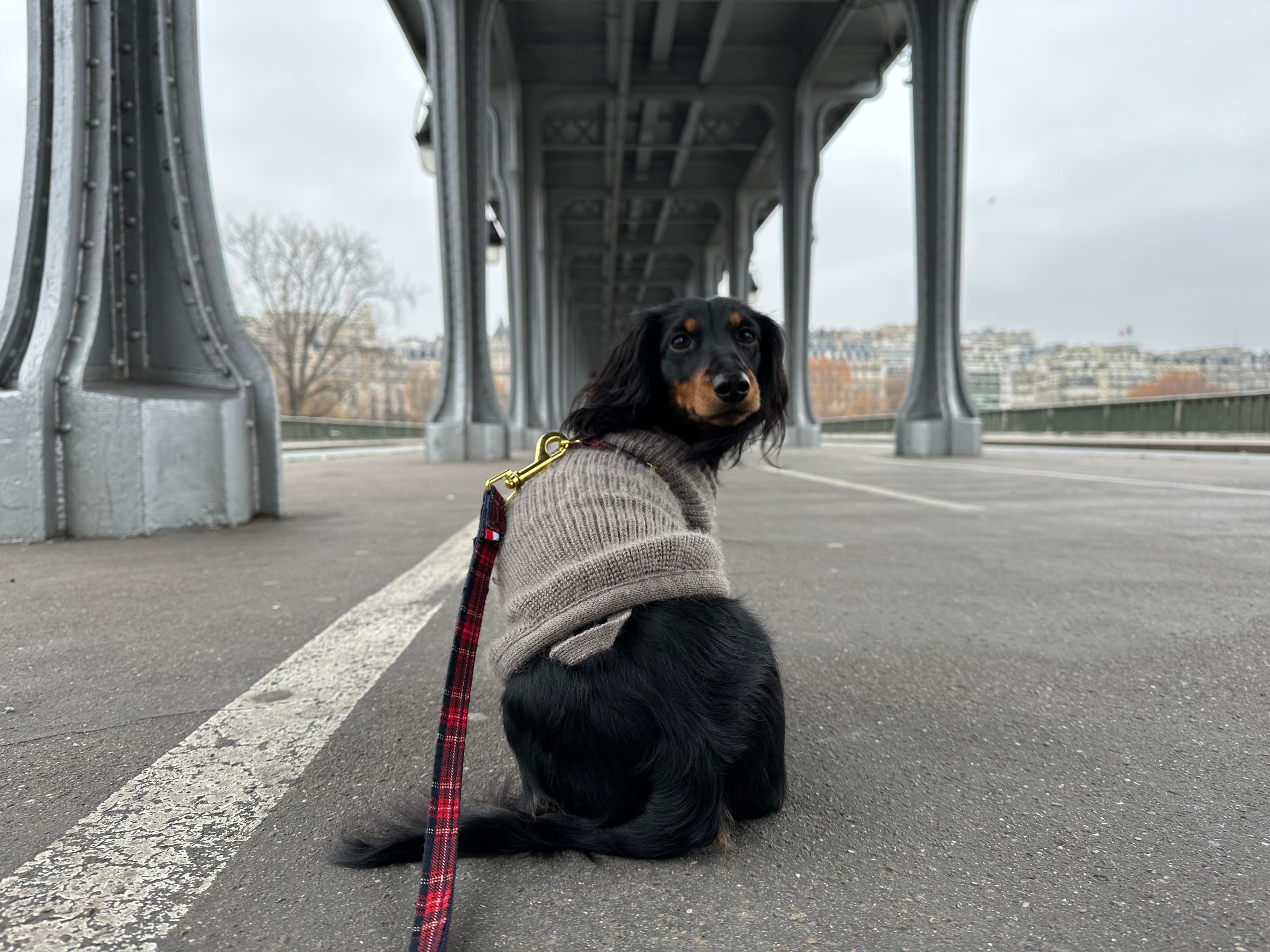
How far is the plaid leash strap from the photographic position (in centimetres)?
112

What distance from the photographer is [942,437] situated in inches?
586

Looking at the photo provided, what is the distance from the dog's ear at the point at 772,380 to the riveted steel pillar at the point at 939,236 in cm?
1351

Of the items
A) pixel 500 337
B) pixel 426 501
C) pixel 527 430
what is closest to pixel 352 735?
pixel 426 501

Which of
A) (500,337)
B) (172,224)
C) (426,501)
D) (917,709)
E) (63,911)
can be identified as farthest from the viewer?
(500,337)

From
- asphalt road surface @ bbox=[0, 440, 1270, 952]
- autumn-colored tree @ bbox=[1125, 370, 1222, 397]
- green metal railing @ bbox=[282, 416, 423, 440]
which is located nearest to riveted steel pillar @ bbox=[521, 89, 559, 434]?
green metal railing @ bbox=[282, 416, 423, 440]

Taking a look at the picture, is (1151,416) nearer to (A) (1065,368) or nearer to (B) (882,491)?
(B) (882,491)

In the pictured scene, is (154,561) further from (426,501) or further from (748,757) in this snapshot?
(748,757)

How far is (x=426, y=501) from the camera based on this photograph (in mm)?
7273

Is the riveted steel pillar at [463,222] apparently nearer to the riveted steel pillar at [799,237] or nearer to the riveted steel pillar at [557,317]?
the riveted steel pillar at [799,237]

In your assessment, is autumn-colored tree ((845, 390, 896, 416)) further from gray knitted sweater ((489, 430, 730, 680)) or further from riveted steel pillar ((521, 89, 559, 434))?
gray knitted sweater ((489, 430, 730, 680))

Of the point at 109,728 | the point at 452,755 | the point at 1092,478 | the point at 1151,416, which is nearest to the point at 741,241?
the point at 1151,416

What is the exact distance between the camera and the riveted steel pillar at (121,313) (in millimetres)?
4590

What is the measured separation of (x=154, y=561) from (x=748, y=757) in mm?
3815

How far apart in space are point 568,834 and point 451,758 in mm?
277
